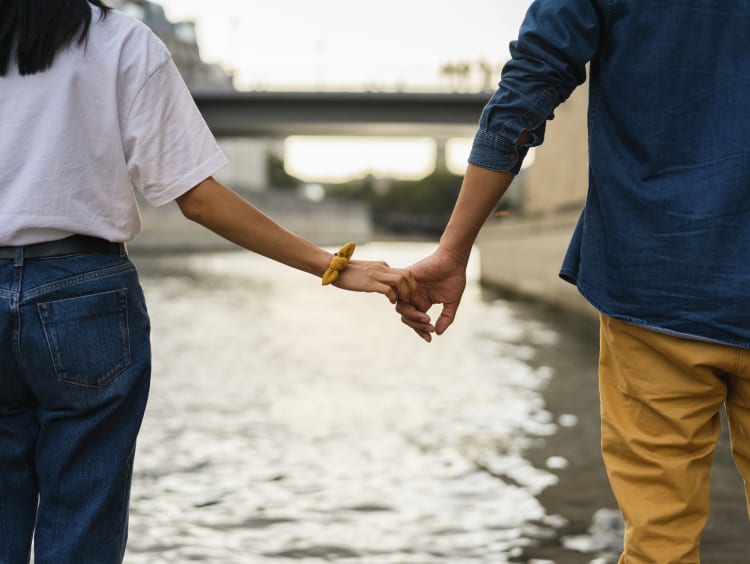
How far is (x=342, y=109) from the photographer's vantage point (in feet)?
118

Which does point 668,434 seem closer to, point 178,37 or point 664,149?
point 664,149

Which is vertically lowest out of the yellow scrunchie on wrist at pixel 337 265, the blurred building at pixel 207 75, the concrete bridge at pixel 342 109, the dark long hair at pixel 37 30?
the blurred building at pixel 207 75

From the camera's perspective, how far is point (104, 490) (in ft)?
7.72

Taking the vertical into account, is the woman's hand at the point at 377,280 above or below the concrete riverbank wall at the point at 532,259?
above

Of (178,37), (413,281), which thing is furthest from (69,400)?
(178,37)


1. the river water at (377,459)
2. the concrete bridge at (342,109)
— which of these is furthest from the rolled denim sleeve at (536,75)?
the concrete bridge at (342,109)

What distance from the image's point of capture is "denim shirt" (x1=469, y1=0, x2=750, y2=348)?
6.96 feet

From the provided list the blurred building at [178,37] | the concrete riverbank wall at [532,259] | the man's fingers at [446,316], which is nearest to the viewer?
the man's fingers at [446,316]

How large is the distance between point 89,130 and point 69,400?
1.90ft

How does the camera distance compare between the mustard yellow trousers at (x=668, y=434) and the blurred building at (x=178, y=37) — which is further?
the blurred building at (x=178, y=37)

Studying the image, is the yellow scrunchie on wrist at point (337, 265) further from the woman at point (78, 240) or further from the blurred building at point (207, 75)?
the blurred building at point (207, 75)

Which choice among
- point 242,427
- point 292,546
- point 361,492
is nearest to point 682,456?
point 292,546

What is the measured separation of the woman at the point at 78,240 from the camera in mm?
2230

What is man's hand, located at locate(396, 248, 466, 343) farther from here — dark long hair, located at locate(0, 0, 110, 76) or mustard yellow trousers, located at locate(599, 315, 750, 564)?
dark long hair, located at locate(0, 0, 110, 76)
